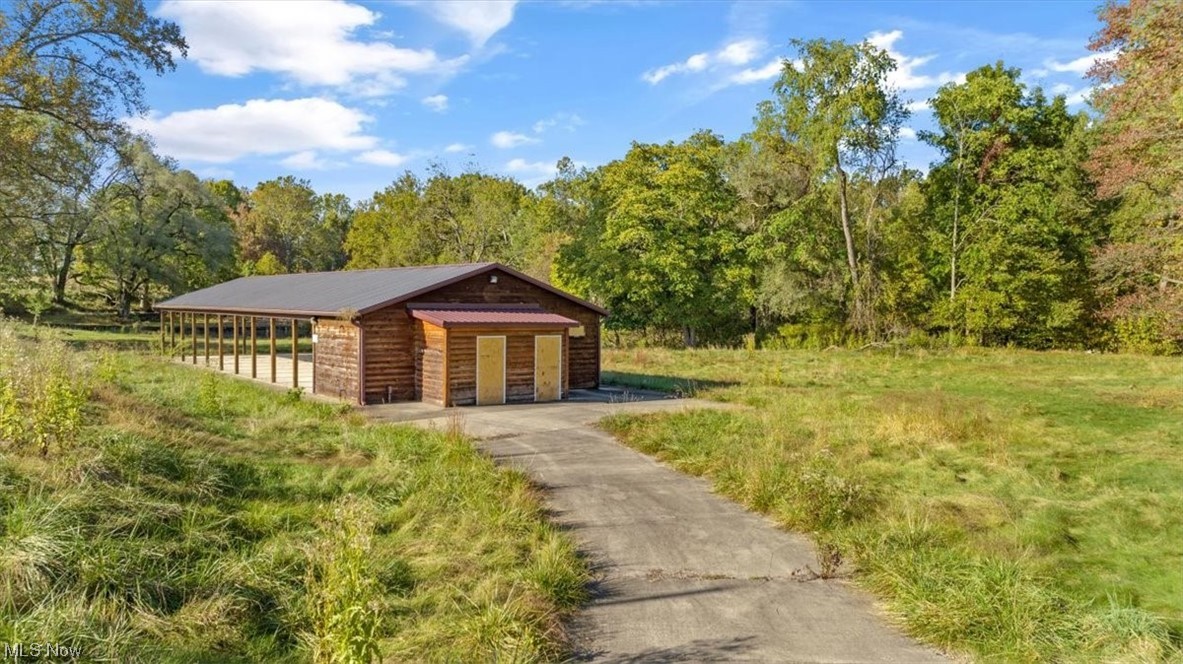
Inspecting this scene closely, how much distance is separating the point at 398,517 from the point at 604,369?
21.0 metres

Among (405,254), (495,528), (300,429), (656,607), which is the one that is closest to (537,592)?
(656,607)

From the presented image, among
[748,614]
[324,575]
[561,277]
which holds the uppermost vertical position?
[561,277]

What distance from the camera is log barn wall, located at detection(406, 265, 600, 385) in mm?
20500

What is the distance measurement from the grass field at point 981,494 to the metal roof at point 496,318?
4.36 m

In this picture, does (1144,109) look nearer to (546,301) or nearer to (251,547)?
(546,301)

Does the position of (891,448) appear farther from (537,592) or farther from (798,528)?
(537,592)

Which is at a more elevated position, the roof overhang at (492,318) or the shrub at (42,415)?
the roof overhang at (492,318)

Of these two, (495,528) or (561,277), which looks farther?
(561,277)

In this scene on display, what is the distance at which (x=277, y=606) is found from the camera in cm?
593

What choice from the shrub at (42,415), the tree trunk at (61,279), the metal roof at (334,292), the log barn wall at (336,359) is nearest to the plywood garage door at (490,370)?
the metal roof at (334,292)

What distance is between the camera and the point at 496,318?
765 inches

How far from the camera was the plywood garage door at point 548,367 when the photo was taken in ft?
66.3

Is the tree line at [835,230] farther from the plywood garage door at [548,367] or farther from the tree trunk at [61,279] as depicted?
the plywood garage door at [548,367]

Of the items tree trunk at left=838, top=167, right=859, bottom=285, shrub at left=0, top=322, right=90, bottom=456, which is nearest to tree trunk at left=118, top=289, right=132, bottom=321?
shrub at left=0, top=322, right=90, bottom=456
